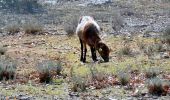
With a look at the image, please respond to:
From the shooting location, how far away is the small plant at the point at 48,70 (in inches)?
600

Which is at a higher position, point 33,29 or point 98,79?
point 98,79

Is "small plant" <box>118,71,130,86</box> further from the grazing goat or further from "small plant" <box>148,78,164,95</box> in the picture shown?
the grazing goat

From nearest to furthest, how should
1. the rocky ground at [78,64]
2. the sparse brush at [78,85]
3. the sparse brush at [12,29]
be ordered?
the rocky ground at [78,64]
the sparse brush at [78,85]
the sparse brush at [12,29]

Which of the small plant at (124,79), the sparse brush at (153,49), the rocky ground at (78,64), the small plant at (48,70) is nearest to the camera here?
the rocky ground at (78,64)

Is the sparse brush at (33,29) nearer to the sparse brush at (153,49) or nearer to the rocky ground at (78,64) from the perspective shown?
the rocky ground at (78,64)

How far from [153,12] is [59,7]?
11738mm

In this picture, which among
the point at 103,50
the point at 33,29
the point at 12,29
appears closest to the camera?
the point at 103,50

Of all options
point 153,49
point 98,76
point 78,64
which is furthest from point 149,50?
point 98,76

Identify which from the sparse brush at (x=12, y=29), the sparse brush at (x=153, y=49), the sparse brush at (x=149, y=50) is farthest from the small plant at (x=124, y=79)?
the sparse brush at (x=12, y=29)

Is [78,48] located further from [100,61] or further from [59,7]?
[59,7]

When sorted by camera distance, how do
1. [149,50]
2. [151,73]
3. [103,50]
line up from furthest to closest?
1. [149,50]
2. [103,50]
3. [151,73]

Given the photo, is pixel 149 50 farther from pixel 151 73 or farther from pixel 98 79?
pixel 98 79

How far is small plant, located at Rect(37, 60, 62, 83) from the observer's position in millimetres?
15241

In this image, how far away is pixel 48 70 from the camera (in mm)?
15438
